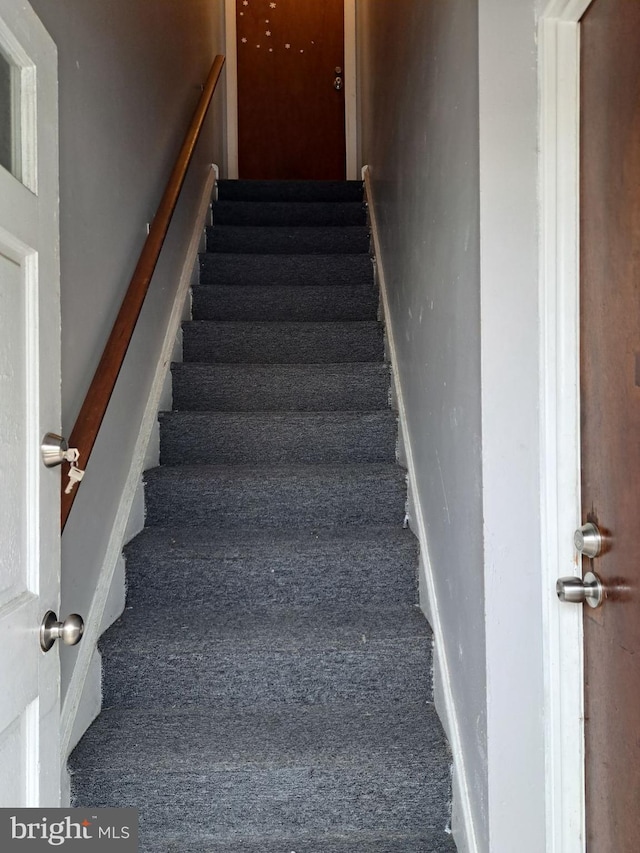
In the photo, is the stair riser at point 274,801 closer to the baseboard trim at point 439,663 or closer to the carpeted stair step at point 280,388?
the baseboard trim at point 439,663

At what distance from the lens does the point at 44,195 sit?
1018 mm

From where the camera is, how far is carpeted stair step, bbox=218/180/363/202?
3.58 m

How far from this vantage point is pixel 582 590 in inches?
40.3

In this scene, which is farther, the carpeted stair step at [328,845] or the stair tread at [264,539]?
the stair tread at [264,539]

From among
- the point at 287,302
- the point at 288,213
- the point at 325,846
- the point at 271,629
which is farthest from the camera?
the point at 288,213

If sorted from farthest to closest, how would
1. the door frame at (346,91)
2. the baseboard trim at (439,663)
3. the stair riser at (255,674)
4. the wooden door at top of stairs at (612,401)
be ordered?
the door frame at (346,91)
the stair riser at (255,674)
the baseboard trim at (439,663)
the wooden door at top of stairs at (612,401)

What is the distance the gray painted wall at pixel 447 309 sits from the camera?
117cm

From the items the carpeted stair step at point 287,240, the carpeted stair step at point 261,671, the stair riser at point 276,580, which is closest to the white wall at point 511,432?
the carpeted stair step at point 261,671

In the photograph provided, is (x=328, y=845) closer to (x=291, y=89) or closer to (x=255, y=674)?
(x=255, y=674)

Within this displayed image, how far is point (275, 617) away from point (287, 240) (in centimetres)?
207

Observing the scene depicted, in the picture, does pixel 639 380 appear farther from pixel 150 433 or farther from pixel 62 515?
pixel 150 433

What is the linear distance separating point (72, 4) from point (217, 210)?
1.90 meters

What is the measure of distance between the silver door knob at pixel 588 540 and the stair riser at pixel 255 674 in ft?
2.26

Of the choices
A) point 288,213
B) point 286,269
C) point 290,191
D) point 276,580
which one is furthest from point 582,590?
point 290,191
